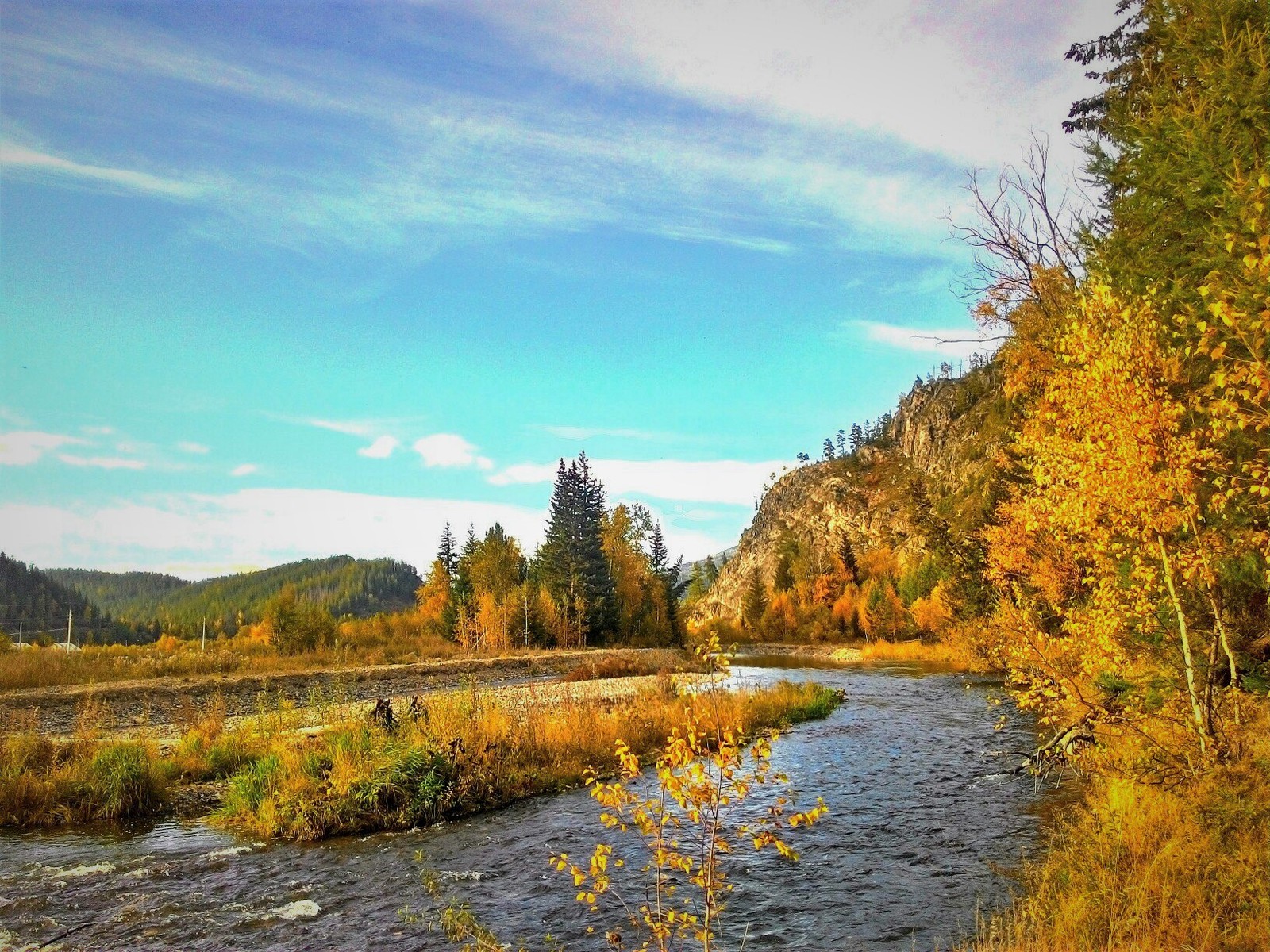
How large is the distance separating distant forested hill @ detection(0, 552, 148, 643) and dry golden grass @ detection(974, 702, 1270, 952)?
129 metres

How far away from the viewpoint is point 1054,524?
456 inches

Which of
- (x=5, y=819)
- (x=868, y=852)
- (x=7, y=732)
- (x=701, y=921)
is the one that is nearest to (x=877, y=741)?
(x=868, y=852)

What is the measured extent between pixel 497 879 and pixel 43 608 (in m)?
160

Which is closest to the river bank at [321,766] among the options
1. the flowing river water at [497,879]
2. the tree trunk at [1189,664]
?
the flowing river water at [497,879]

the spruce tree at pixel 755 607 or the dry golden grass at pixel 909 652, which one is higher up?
the spruce tree at pixel 755 607

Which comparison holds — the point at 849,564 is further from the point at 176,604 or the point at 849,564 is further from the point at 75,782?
the point at 176,604

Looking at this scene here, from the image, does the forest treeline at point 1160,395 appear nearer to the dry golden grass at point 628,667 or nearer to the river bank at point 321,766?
the river bank at point 321,766

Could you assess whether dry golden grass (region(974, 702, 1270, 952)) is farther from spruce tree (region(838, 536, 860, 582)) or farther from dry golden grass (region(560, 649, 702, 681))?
spruce tree (region(838, 536, 860, 582))

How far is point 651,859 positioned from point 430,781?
524 cm

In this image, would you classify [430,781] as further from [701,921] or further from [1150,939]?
[1150,939]

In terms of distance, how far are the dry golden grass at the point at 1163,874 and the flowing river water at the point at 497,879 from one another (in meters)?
0.95

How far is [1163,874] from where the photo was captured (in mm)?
8234

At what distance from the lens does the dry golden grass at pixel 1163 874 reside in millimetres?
7219

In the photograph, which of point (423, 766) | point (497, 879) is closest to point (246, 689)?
point (423, 766)
